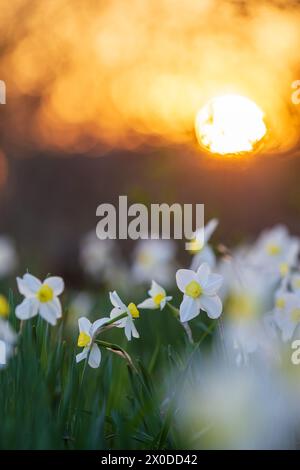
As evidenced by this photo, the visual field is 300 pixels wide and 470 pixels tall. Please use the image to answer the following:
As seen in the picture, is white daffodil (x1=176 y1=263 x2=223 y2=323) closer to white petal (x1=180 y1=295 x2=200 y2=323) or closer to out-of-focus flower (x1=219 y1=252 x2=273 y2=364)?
white petal (x1=180 y1=295 x2=200 y2=323)

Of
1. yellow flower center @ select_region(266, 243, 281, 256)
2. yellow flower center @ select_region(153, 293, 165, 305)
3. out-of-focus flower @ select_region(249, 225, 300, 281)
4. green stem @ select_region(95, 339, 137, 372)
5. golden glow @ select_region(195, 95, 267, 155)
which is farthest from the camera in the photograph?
yellow flower center @ select_region(266, 243, 281, 256)

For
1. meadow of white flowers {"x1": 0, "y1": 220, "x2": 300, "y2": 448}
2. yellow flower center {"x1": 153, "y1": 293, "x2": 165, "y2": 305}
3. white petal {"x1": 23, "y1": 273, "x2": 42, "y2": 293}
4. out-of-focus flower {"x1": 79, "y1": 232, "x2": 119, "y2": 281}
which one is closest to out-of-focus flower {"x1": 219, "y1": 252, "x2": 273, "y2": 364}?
meadow of white flowers {"x1": 0, "y1": 220, "x2": 300, "y2": 448}

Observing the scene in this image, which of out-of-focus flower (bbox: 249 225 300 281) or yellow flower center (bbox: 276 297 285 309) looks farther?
out-of-focus flower (bbox: 249 225 300 281)

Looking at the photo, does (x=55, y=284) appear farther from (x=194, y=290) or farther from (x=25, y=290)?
(x=194, y=290)

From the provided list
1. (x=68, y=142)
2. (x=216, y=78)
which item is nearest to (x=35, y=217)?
(x=68, y=142)

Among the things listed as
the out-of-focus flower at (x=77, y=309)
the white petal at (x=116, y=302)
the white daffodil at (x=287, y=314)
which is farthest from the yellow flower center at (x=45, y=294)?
the out-of-focus flower at (x=77, y=309)

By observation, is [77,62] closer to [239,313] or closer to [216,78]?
[216,78]

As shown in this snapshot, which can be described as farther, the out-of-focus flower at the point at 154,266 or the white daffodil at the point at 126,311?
the out-of-focus flower at the point at 154,266

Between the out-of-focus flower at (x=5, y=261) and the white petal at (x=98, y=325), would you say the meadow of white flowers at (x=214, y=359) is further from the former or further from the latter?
the out-of-focus flower at (x=5, y=261)
